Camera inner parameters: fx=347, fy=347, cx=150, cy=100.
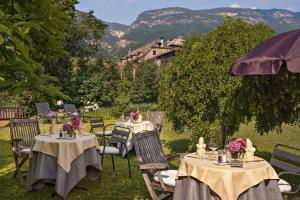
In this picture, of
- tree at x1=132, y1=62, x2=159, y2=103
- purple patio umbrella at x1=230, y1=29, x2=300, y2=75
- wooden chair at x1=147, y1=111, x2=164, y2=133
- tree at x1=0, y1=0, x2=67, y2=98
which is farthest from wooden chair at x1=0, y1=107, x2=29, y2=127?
tree at x1=132, y1=62, x2=159, y2=103

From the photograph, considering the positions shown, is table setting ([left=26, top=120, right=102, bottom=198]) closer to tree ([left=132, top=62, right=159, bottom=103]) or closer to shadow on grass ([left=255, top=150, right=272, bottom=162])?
shadow on grass ([left=255, top=150, right=272, bottom=162])

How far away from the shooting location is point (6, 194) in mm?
6582

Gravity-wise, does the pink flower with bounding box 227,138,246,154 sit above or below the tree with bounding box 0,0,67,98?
below

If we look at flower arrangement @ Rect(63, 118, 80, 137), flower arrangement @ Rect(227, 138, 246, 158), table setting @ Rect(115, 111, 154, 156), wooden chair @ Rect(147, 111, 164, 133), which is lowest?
table setting @ Rect(115, 111, 154, 156)

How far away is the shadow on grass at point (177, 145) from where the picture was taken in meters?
11.4

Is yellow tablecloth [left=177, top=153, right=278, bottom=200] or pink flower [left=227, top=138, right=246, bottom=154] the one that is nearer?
yellow tablecloth [left=177, top=153, right=278, bottom=200]

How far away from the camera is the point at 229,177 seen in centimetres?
425

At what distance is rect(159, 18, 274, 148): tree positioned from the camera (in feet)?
28.7

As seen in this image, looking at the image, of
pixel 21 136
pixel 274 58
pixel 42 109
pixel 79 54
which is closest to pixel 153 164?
pixel 274 58

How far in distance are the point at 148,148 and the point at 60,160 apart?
1.66 m

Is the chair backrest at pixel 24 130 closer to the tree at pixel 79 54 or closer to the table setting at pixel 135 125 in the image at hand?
the table setting at pixel 135 125

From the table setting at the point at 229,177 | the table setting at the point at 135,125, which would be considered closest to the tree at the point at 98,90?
the table setting at the point at 135,125

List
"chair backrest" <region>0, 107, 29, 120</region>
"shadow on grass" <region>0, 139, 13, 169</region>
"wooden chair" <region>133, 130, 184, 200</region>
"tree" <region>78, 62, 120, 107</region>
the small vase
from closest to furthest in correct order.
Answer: the small vase < "wooden chair" <region>133, 130, 184, 200</region> < "shadow on grass" <region>0, 139, 13, 169</region> < "chair backrest" <region>0, 107, 29, 120</region> < "tree" <region>78, 62, 120, 107</region>

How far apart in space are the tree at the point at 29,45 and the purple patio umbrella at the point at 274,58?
323 centimetres
